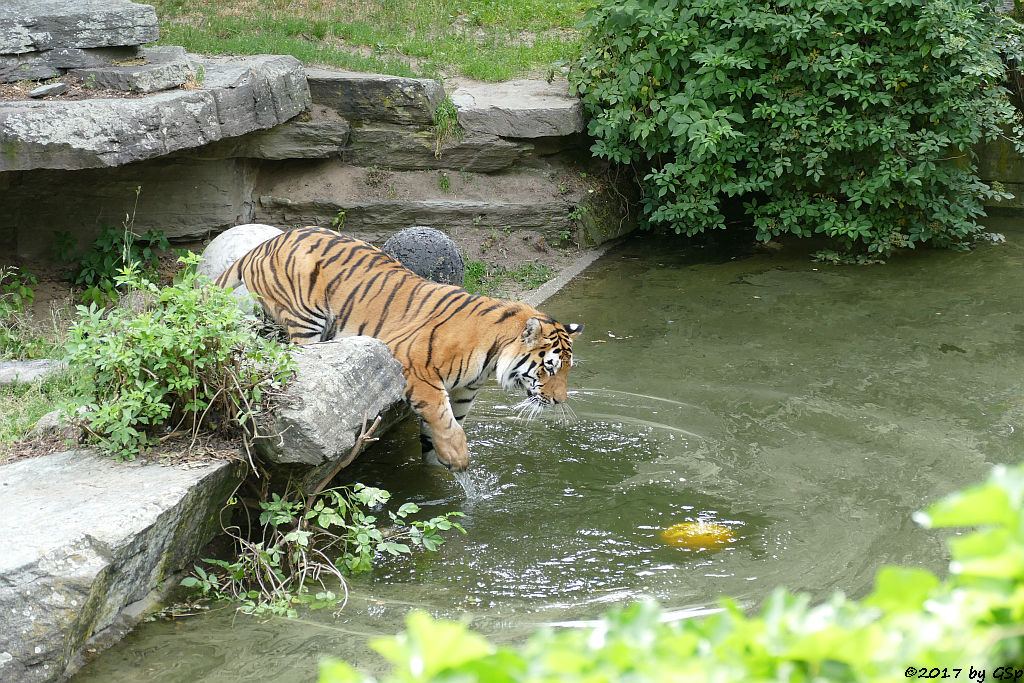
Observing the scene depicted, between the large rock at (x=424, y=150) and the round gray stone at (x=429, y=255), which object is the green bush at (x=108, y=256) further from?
the round gray stone at (x=429, y=255)

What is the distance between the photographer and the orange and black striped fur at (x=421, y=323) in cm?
484

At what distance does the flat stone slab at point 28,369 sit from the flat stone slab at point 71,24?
2732mm

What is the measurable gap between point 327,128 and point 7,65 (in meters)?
2.69

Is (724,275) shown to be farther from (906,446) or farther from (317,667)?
(317,667)

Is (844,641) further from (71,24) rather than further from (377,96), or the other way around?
(377,96)

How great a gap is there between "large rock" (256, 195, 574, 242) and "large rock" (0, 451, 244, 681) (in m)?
5.23

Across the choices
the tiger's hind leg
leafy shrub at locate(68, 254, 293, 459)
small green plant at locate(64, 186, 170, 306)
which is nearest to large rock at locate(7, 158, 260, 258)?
small green plant at locate(64, 186, 170, 306)

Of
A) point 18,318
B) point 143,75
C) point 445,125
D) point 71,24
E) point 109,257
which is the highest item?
point 71,24

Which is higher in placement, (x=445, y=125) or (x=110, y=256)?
(x=445, y=125)

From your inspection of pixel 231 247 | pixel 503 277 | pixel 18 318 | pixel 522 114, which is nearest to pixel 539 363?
pixel 231 247

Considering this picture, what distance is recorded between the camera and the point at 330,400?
4.01 m

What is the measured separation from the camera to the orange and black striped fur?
15.9 ft

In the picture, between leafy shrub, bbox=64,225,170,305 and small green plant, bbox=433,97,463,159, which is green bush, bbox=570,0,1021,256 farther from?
leafy shrub, bbox=64,225,170,305

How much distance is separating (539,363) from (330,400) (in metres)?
1.27
